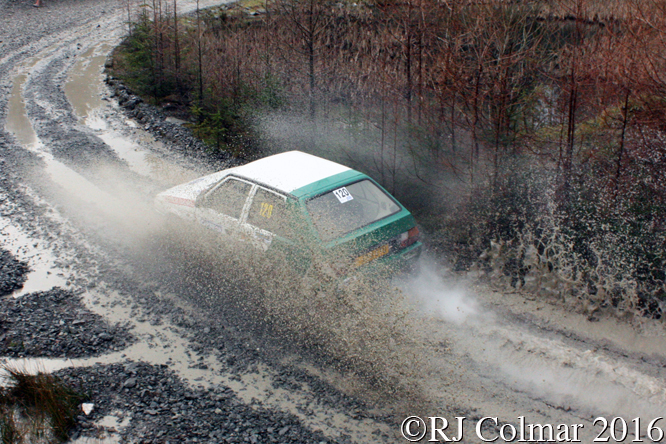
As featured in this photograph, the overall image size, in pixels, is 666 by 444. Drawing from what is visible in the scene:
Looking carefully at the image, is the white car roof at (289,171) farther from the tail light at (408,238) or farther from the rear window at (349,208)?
the tail light at (408,238)

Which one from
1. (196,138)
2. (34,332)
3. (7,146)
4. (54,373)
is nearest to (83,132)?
(7,146)

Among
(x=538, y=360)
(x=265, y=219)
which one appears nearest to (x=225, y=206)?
(x=265, y=219)

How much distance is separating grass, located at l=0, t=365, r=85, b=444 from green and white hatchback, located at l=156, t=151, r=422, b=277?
7.92ft

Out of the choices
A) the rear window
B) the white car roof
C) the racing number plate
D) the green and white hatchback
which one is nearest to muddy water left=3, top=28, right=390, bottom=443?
the green and white hatchback

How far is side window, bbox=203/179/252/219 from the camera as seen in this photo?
6.43 metres

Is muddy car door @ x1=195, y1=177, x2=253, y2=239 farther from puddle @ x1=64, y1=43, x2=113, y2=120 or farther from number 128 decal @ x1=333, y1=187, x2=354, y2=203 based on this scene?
puddle @ x1=64, y1=43, x2=113, y2=120

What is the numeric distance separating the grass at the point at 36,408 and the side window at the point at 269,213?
2.49m

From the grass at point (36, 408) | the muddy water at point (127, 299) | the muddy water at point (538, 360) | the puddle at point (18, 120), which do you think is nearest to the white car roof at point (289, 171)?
the muddy water at point (538, 360)

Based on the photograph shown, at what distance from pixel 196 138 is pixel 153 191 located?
3.09 m

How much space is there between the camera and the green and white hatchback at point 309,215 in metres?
5.64

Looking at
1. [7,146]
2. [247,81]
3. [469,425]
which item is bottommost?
[469,425]

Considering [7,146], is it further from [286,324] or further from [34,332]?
[286,324]

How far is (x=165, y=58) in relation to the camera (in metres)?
15.6

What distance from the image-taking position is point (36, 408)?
183 inches
